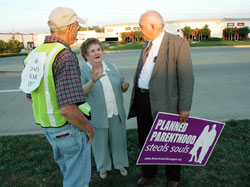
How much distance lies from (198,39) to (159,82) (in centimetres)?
5354

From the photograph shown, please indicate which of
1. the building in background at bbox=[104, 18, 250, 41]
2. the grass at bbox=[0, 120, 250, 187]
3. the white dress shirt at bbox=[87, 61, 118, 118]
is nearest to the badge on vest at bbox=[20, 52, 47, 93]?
the white dress shirt at bbox=[87, 61, 118, 118]

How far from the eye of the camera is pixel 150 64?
96.5 inches

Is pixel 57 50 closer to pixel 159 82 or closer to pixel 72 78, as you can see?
pixel 72 78

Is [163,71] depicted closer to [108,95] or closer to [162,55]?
[162,55]

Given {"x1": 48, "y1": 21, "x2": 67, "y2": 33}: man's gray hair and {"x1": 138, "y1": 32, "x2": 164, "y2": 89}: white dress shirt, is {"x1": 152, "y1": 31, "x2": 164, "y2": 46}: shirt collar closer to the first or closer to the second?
{"x1": 138, "y1": 32, "x2": 164, "y2": 89}: white dress shirt

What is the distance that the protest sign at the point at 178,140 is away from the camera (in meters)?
2.46

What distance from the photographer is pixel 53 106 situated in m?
1.63

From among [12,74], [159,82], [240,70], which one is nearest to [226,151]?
[159,82]

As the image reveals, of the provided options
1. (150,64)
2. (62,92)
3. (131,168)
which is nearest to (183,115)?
(150,64)

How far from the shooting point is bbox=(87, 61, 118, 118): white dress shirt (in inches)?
106

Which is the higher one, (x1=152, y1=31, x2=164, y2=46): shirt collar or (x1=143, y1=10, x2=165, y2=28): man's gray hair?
(x1=143, y1=10, x2=165, y2=28): man's gray hair

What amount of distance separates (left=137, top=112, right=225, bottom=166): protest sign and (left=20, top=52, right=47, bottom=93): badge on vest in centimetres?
132

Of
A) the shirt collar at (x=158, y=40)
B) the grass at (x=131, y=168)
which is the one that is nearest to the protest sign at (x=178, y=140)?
the grass at (x=131, y=168)

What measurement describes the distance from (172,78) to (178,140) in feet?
2.48
